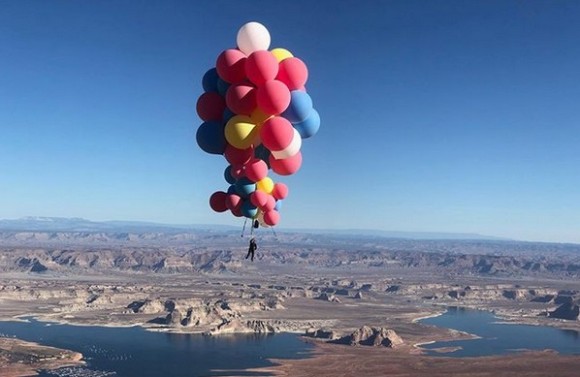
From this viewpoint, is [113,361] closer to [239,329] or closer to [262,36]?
[239,329]

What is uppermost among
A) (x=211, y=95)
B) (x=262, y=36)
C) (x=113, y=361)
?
(x=262, y=36)

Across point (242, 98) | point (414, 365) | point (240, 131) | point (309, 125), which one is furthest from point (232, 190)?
point (414, 365)

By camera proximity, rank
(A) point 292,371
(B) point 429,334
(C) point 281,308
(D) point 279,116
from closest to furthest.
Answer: (D) point 279,116 < (A) point 292,371 < (B) point 429,334 < (C) point 281,308

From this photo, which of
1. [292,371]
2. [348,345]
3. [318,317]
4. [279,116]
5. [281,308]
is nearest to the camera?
[279,116]

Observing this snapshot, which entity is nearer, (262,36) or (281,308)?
(262,36)

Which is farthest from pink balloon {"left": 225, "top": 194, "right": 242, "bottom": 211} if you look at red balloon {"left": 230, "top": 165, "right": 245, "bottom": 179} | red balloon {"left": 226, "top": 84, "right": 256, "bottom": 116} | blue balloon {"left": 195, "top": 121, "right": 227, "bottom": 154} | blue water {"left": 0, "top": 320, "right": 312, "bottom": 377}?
blue water {"left": 0, "top": 320, "right": 312, "bottom": 377}

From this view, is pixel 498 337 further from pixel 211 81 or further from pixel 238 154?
pixel 211 81

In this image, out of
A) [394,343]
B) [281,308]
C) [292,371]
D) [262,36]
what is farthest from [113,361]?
[262,36]
